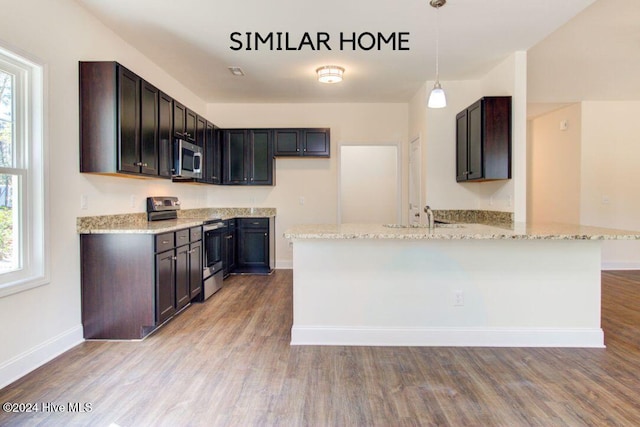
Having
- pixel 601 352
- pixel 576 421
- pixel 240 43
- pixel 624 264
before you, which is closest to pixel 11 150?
pixel 240 43

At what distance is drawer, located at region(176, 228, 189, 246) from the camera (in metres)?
3.16

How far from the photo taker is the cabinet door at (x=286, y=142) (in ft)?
16.9

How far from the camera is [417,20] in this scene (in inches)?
113

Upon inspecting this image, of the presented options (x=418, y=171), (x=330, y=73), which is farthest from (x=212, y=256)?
(x=418, y=171)

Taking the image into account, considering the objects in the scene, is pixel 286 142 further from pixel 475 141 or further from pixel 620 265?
pixel 620 265

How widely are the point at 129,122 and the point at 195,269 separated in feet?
5.05

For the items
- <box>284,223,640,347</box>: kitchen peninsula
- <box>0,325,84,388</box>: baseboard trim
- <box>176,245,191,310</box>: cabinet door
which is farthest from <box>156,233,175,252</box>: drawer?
<box>284,223,640,347</box>: kitchen peninsula

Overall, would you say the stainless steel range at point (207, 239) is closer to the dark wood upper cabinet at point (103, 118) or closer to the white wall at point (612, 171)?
the dark wood upper cabinet at point (103, 118)

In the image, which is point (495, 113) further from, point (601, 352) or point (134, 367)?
point (134, 367)

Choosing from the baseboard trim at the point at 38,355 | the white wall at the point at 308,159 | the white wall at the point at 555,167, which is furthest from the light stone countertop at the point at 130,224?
the white wall at the point at 555,167

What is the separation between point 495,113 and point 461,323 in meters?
2.20

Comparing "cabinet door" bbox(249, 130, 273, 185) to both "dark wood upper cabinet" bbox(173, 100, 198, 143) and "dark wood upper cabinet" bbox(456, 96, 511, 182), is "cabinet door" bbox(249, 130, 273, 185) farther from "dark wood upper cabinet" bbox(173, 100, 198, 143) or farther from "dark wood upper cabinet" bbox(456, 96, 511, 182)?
"dark wood upper cabinet" bbox(456, 96, 511, 182)

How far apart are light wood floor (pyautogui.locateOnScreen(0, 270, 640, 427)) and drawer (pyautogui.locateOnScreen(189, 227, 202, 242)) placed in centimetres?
95

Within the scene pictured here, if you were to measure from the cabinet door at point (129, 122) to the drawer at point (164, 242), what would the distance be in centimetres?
60
